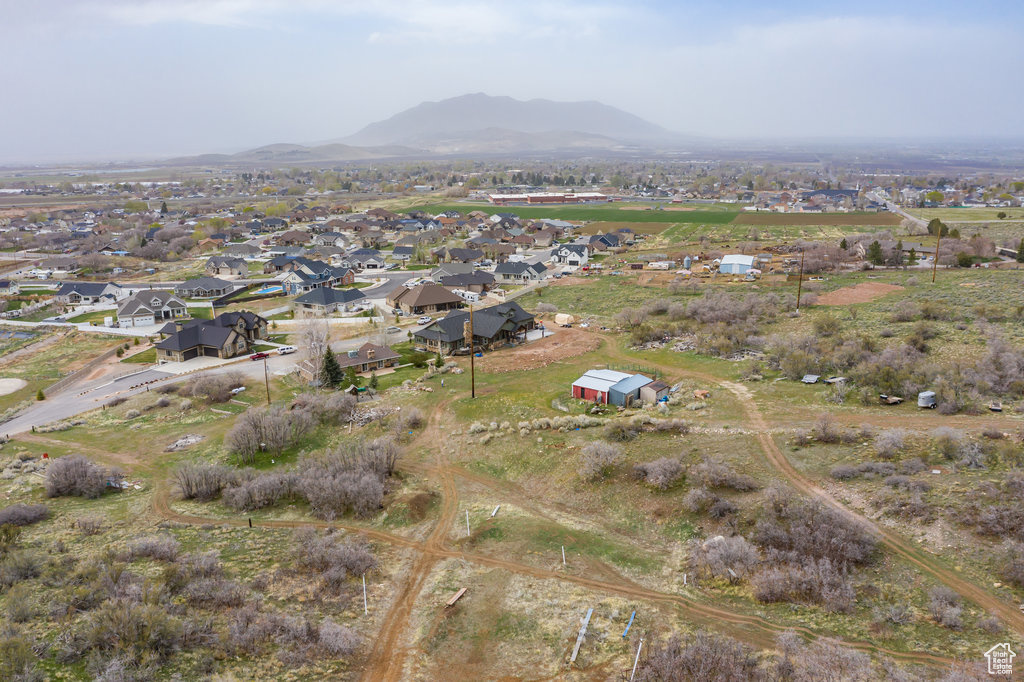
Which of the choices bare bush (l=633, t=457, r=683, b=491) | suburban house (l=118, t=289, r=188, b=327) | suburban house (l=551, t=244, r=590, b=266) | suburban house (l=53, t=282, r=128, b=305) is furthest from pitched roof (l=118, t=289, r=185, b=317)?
bare bush (l=633, t=457, r=683, b=491)

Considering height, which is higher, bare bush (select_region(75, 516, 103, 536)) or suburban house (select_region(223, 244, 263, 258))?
suburban house (select_region(223, 244, 263, 258))

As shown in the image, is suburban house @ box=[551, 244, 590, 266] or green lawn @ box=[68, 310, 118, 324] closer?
green lawn @ box=[68, 310, 118, 324]

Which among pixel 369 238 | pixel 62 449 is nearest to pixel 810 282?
pixel 62 449

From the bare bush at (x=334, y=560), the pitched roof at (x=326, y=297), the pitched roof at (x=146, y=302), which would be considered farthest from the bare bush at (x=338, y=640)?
the pitched roof at (x=146, y=302)

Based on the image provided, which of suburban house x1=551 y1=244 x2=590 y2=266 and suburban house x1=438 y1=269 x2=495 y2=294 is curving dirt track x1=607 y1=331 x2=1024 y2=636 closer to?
suburban house x1=438 y1=269 x2=495 y2=294

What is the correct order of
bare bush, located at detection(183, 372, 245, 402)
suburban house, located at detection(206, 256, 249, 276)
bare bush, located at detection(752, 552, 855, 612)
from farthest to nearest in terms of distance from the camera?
1. suburban house, located at detection(206, 256, 249, 276)
2. bare bush, located at detection(183, 372, 245, 402)
3. bare bush, located at detection(752, 552, 855, 612)

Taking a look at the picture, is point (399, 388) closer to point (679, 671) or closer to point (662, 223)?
point (679, 671)

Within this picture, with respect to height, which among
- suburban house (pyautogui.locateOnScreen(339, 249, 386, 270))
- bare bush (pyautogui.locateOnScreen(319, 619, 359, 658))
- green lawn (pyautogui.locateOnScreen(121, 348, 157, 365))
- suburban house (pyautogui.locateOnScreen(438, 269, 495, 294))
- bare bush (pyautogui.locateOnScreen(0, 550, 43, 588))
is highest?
suburban house (pyautogui.locateOnScreen(339, 249, 386, 270))
